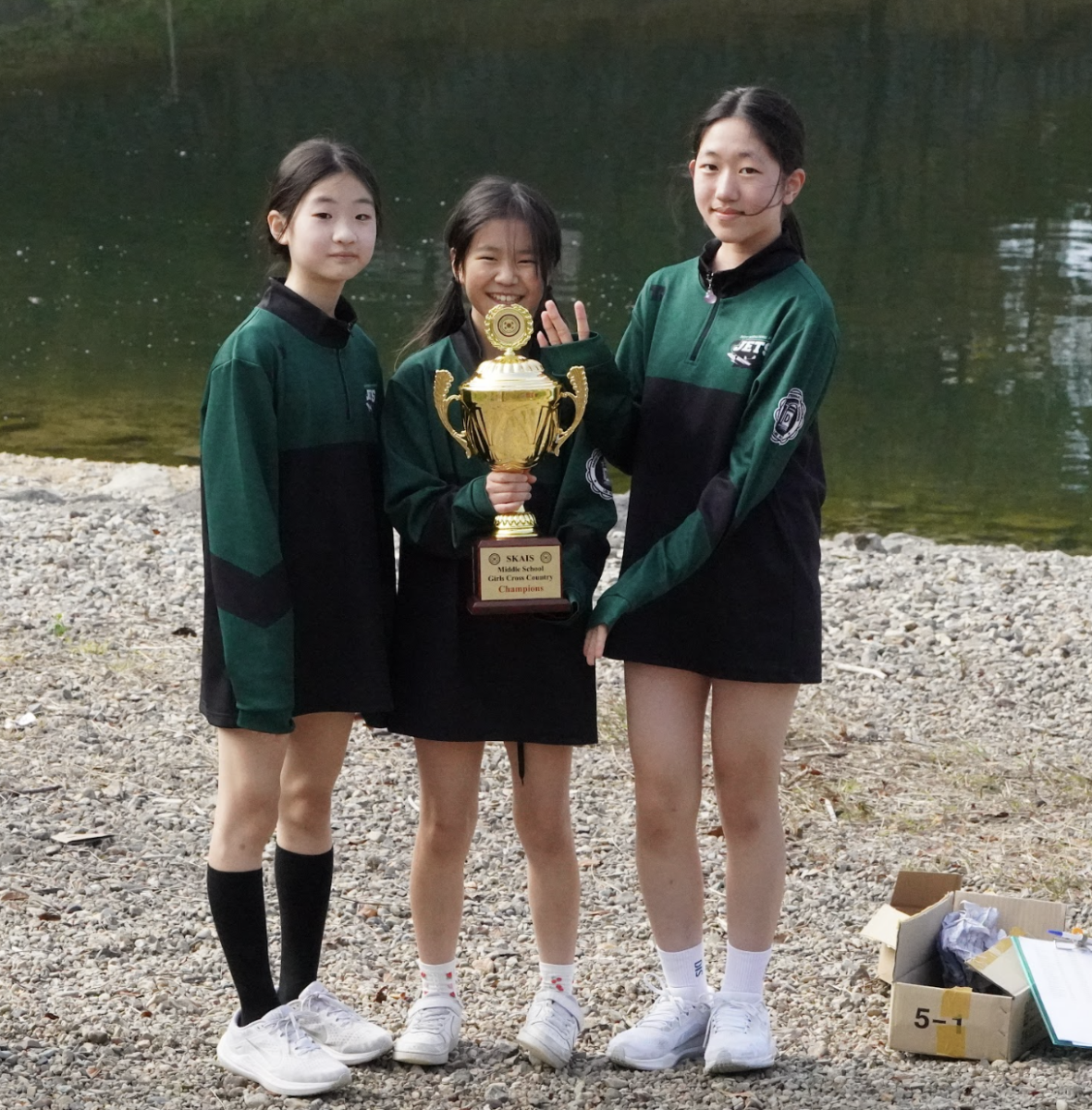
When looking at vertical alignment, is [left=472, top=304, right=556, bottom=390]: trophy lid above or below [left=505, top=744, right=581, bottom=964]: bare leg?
above

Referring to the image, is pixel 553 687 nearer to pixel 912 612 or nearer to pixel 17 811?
pixel 17 811

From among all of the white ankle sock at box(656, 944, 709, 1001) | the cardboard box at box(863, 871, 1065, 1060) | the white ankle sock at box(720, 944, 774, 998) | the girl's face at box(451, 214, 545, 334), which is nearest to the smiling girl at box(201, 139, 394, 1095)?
the girl's face at box(451, 214, 545, 334)

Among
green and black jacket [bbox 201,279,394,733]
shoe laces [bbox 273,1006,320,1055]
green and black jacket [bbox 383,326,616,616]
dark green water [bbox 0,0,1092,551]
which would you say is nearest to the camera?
green and black jacket [bbox 201,279,394,733]

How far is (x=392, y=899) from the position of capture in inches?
174

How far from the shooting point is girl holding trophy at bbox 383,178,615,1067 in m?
3.31

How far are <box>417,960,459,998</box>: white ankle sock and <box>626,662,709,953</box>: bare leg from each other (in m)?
0.44

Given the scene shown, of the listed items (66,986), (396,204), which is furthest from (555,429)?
(396,204)

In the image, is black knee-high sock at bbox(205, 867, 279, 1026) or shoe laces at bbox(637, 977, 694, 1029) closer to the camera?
black knee-high sock at bbox(205, 867, 279, 1026)

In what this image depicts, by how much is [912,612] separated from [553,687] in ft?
13.4

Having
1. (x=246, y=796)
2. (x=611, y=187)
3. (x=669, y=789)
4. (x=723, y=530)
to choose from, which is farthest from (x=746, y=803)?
(x=611, y=187)

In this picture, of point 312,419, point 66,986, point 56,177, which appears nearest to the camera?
point 312,419

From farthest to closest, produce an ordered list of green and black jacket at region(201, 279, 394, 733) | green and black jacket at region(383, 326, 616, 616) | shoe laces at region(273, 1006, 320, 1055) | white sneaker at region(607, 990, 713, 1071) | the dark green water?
the dark green water < white sneaker at region(607, 990, 713, 1071) < shoe laces at region(273, 1006, 320, 1055) < green and black jacket at region(383, 326, 616, 616) < green and black jacket at region(201, 279, 394, 733)

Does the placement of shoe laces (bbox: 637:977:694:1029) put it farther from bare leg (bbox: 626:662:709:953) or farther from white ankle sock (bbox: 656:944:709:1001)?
bare leg (bbox: 626:662:709:953)

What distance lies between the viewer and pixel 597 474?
3.46 metres
